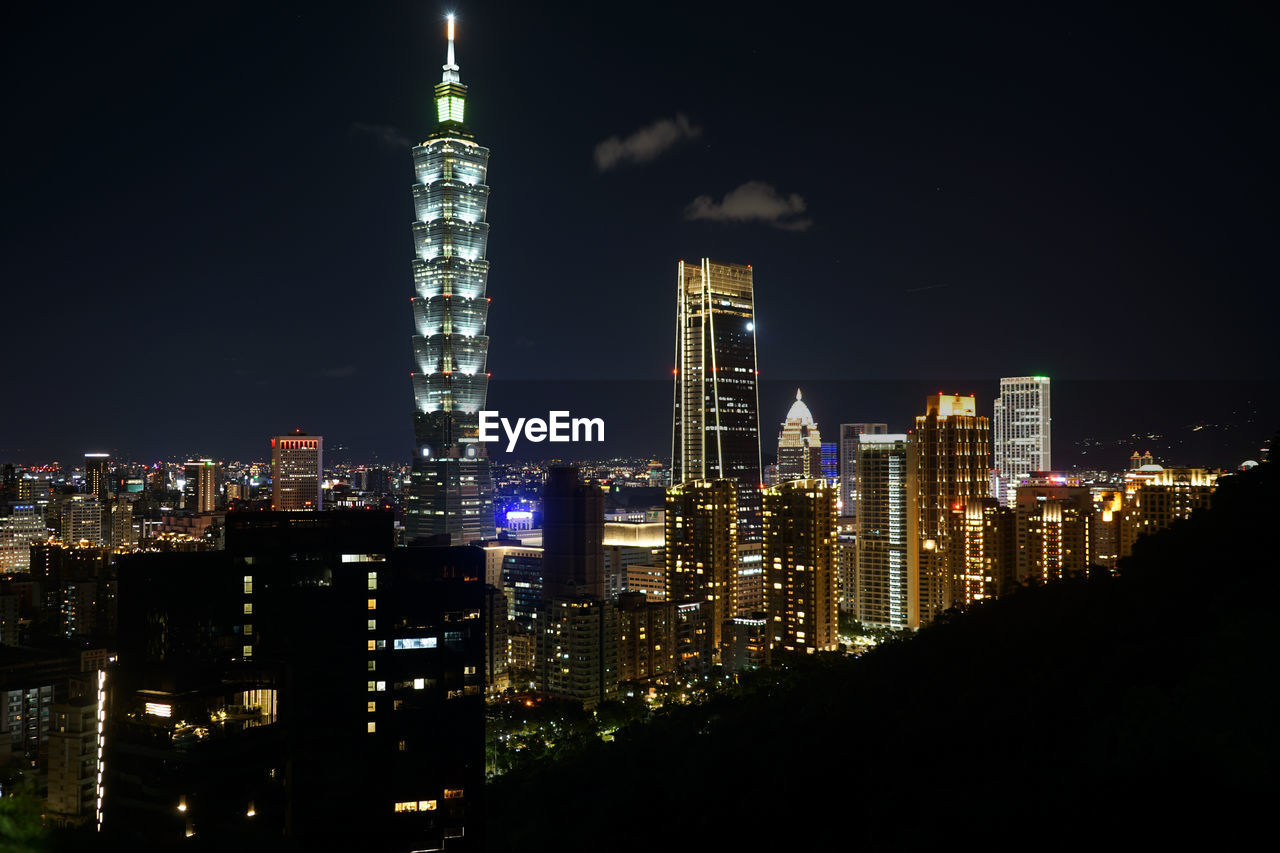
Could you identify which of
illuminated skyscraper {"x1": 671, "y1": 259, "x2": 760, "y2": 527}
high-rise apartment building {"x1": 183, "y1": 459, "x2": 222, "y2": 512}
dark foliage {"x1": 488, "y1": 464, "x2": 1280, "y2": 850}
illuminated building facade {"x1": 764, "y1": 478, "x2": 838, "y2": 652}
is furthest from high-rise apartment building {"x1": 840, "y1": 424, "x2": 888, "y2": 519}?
dark foliage {"x1": 488, "y1": 464, "x2": 1280, "y2": 850}

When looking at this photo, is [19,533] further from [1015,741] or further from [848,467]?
[1015,741]

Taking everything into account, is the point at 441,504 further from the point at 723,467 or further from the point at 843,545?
the point at 843,545

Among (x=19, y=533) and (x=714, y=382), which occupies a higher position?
(x=714, y=382)

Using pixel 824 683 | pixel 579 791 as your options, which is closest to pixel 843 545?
pixel 824 683

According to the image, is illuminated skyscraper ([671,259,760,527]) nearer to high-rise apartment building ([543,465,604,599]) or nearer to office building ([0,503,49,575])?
high-rise apartment building ([543,465,604,599])

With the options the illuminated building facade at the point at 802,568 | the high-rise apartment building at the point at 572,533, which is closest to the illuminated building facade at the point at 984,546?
the illuminated building facade at the point at 802,568

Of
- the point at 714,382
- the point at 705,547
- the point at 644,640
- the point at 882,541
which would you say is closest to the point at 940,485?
the point at 882,541

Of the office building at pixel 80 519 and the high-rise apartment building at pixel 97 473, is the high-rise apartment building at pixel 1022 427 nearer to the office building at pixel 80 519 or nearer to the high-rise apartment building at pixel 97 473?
the office building at pixel 80 519

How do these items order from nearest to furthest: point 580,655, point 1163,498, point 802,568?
point 580,655 < point 1163,498 < point 802,568
